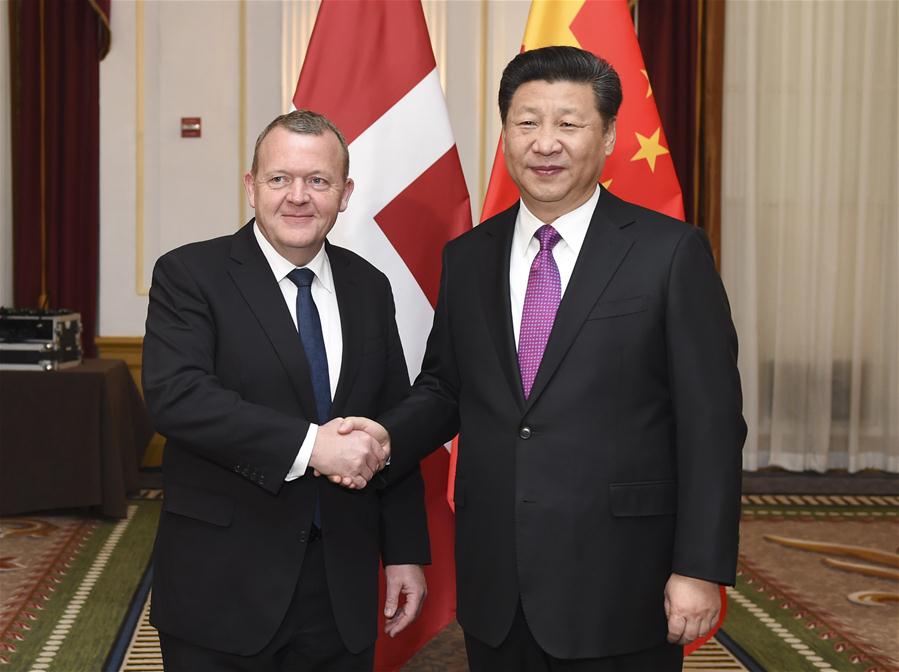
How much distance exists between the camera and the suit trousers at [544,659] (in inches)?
67.5

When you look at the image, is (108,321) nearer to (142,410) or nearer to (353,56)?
(142,410)

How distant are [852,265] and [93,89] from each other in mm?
4720

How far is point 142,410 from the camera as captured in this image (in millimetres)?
5488

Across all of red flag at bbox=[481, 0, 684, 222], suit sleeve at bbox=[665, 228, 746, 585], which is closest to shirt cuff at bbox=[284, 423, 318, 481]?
suit sleeve at bbox=[665, 228, 746, 585]

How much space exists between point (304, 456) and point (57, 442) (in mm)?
3507

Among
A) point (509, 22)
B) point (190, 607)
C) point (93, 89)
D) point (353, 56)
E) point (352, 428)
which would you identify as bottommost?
point (190, 607)

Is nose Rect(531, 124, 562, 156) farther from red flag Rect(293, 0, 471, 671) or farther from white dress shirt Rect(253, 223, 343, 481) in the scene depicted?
red flag Rect(293, 0, 471, 671)

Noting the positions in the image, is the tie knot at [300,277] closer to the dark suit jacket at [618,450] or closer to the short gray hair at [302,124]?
the short gray hair at [302,124]

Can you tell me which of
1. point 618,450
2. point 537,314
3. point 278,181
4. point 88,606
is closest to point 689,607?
point 618,450

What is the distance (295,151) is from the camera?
69.2 inches

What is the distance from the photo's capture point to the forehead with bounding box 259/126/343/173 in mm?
1757

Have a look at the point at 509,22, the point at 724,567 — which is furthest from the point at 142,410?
the point at 724,567

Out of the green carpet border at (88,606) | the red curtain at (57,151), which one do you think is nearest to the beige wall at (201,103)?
the red curtain at (57,151)

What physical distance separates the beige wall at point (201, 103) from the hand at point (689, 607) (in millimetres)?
4499
